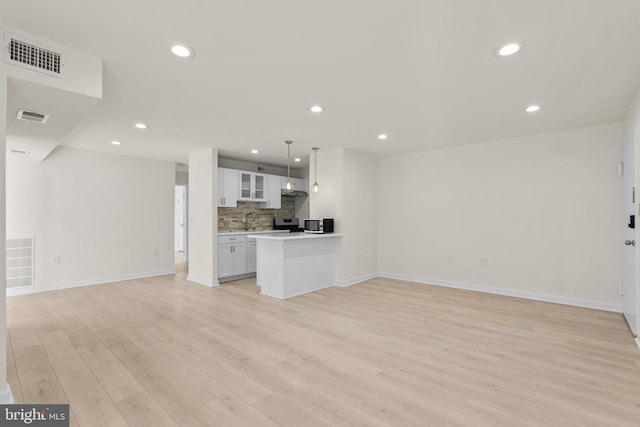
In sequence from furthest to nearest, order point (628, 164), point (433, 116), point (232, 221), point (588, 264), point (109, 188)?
1. point (232, 221)
2. point (109, 188)
3. point (588, 264)
4. point (433, 116)
5. point (628, 164)

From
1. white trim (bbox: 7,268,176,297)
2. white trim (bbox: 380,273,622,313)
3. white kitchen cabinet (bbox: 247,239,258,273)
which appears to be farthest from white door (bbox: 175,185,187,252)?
white trim (bbox: 380,273,622,313)

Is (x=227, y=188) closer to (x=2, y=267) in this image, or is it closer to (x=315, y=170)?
(x=315, y=170)

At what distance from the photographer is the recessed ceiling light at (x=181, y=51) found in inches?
86.8

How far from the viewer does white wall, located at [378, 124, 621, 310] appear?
4.11 metres

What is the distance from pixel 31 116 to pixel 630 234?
6.28m

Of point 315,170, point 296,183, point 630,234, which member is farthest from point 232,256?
point 630,234

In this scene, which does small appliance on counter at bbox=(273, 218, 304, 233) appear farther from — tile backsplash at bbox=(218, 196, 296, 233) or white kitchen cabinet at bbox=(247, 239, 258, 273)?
white kitchen cabinet at bbox=(247, 239, 258, 273)

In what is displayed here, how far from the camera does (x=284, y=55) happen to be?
233 cm

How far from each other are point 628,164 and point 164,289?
22.3 ft

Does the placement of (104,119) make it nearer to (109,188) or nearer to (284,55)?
(109,188)

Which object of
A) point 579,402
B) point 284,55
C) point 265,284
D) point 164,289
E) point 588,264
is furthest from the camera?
point 164,289

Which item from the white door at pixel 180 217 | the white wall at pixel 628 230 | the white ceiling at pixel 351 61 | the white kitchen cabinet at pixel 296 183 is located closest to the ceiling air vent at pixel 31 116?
the white ceiling at pixel 351 61

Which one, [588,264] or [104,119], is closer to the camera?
[104,119]

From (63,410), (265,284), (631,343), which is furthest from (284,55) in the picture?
(631,343)
